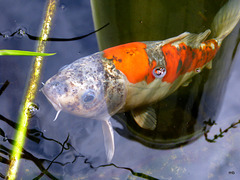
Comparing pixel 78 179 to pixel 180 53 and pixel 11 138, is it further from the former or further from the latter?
pixel 180 53

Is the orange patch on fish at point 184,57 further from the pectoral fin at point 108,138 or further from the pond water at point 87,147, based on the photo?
the pectoral fin at point 108,138

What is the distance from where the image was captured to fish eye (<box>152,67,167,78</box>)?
2.11m

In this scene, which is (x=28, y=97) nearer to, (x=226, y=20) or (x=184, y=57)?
(x=184, y=57)

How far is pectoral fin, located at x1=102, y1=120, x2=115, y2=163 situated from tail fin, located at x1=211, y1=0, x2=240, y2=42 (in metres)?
1.17

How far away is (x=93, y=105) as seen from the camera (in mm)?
2002

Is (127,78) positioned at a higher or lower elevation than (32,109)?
higher

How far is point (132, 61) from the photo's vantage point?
2.01 m

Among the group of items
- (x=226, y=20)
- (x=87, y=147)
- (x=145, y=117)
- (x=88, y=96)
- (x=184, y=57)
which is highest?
(x=226, y=20)

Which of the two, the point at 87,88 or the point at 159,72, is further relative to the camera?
the point at 159,72

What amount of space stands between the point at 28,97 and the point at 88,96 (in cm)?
58

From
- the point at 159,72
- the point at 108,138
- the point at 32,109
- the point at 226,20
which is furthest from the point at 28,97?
the point at 226,20

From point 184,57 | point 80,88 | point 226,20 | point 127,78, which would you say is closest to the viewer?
point 80,88

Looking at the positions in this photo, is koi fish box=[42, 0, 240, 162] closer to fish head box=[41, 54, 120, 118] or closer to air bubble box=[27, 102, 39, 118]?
fish head box=[41, 54, 120, 118]

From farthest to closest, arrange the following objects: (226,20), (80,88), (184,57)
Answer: (226,20)
(184,57)
(80,88)
